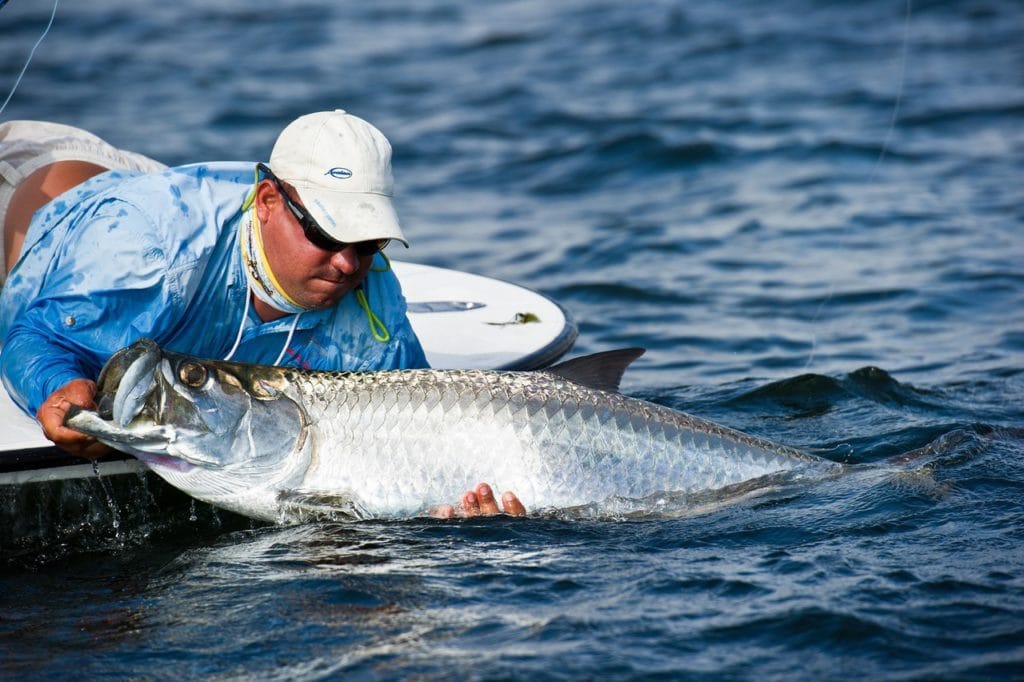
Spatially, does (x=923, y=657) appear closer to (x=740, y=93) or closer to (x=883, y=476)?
(x=883, y=476)

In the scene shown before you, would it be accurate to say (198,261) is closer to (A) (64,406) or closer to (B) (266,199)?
(B) (266,199)

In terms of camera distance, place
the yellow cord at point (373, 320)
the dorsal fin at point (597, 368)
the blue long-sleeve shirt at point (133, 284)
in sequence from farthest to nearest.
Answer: the yellow cord at point (373, 320) → the dorsal fin at point (597, 368) → the blue long-sleeve shirt at point (133, 284)

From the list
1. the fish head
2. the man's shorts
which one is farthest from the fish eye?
the man's shorts

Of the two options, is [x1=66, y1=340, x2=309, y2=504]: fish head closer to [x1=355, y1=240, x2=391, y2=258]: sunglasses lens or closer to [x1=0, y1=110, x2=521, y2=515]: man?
[x1=0, y1=110, x2=521, y2=515]: man

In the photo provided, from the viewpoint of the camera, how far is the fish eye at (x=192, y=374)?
470 centimetres

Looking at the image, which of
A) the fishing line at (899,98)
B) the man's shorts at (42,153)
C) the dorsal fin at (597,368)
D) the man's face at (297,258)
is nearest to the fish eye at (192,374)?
the man's face at (297,258)

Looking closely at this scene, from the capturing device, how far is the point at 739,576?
481cm

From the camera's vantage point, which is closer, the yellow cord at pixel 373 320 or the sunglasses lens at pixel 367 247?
the sunglasses lens at pixel 367 247

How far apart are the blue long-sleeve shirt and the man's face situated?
22 cm

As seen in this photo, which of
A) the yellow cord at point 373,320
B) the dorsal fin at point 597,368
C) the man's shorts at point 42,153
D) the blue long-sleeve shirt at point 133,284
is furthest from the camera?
the man's shorts at point 42,153

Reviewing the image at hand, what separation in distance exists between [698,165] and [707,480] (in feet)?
29.0

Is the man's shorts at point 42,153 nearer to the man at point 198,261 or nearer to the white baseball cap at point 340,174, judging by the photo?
the man at point 198,261

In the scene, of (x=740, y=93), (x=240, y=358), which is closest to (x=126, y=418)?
(x=240, y=358)

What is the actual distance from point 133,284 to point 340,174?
2.87 feet
